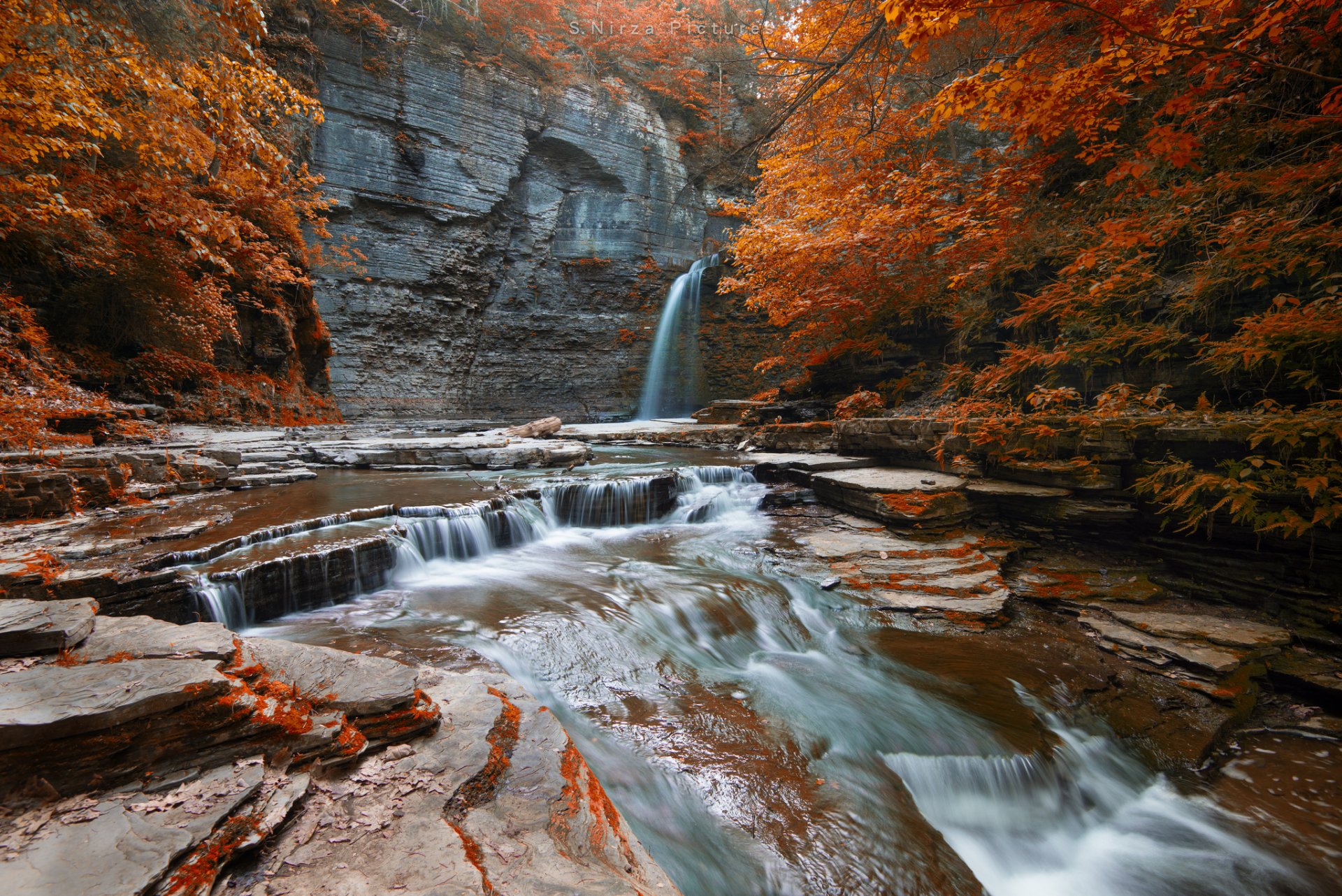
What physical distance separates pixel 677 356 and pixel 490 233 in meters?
8.10

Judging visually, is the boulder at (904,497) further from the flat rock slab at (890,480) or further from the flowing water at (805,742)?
the flowing water at (805,742)

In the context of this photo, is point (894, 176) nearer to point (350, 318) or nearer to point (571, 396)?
point (571, 396)

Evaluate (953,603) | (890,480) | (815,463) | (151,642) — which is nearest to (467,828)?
(151,642)

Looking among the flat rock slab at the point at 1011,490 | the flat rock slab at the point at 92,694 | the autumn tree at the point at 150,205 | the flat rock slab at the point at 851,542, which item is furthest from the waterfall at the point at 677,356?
the flat rock slab at the point at 92,694

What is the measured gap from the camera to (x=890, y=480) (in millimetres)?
5906

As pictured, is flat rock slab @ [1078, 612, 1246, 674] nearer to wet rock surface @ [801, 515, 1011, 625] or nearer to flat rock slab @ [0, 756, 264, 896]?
wet rock surface @ [801, 515, 1011, 625]

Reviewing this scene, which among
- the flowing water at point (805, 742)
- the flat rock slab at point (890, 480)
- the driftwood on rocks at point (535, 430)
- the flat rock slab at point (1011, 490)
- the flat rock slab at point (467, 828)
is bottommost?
the flowing water at point (805, 742)

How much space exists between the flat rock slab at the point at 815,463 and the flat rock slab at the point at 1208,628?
138 inches

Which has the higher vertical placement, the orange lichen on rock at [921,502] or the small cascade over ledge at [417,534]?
the orange lichen on rock at [921,502]

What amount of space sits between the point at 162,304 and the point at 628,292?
13.6 m

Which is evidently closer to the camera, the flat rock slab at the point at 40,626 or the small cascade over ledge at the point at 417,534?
the flat rock slab at the point at 40,626

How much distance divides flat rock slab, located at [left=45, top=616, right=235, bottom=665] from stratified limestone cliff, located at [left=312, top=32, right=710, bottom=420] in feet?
52.6

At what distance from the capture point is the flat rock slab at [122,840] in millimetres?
946

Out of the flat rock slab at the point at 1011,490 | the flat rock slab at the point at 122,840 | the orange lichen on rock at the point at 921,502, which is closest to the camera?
the flat rock slab at the point at 122,840
